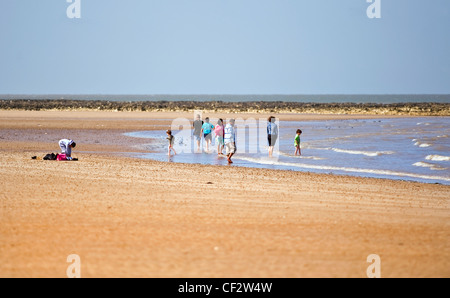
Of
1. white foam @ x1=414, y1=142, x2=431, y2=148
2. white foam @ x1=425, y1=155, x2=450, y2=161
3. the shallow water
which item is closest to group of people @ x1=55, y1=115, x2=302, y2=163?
the shallow water

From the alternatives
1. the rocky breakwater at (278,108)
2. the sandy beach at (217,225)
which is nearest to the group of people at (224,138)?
the sandy beach at (217,225)

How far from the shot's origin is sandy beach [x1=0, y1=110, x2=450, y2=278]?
7.63 meters

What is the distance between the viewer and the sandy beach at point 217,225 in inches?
300

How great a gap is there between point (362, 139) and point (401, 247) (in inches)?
1013

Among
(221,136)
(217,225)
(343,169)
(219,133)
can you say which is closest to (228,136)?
(219,133)

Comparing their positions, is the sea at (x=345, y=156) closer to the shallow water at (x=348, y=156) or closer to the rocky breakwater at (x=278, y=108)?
the shallow water at (x=348, y=156)

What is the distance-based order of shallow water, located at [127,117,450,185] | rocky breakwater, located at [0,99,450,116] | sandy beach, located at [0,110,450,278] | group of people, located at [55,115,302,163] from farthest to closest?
rocky breakwater, located at [0,99,450,116]
group of people, located at [55,115,302,163]
shallow water, located at [127,117,450,185]
sandy beach, located at [0,110,450,278]

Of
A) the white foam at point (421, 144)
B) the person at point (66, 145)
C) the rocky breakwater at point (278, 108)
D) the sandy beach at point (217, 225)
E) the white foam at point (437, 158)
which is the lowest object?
Result: the white foam at point (437, 158)

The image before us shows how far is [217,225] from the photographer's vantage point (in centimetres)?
995

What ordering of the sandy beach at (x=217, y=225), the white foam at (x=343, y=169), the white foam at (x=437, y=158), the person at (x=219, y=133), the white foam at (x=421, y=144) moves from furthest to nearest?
the white foam at (x=421, y=144) < the person at (x=219, y=133) < the white foam at (x=437, y=158) < the white foam at (x=343, y=169) < the sandy beach at (x=217, y=225)

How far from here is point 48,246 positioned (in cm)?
846

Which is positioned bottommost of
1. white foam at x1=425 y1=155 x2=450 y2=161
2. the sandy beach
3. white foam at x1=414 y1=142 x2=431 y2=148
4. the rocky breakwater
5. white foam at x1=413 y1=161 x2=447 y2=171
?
white foam at x1=413 y1=161 x2=447 y2=171

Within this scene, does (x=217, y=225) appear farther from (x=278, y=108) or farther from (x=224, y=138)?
(x=278, y=108)

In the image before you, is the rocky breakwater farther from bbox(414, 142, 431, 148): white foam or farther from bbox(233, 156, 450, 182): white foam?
bbox(233, 156, 450, 182): white foam
